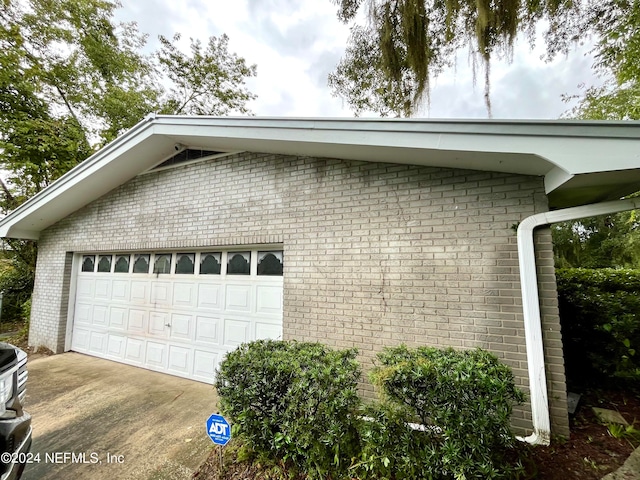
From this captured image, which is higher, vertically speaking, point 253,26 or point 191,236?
point 253,26

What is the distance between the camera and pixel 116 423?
10.6 feet

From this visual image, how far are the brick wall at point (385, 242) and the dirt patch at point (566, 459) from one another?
0.68 feet

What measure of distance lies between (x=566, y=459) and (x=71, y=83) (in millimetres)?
13356

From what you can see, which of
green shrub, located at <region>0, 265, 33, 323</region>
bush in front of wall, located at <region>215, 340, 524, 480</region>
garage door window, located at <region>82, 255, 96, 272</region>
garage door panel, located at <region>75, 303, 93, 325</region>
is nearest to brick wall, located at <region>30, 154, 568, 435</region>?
bush in front of wall, located at <region>215, 340, 524, 480</region>

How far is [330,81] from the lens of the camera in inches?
264

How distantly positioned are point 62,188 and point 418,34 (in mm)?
7080

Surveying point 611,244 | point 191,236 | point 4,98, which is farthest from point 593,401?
point 4,98

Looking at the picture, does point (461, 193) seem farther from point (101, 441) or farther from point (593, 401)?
point (101, 441)

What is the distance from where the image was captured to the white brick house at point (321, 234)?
259 centimetres

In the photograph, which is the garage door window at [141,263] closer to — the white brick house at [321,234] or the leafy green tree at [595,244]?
the white brick house at [321,234]

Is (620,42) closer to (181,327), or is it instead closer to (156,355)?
(181,327)

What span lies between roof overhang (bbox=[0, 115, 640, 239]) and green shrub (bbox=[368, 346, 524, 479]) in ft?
6.24

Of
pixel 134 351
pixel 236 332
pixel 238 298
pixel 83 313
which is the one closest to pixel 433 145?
pixel 238 298

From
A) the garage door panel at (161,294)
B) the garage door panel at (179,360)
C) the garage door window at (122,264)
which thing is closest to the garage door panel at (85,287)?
the garage door window at (122,264)
